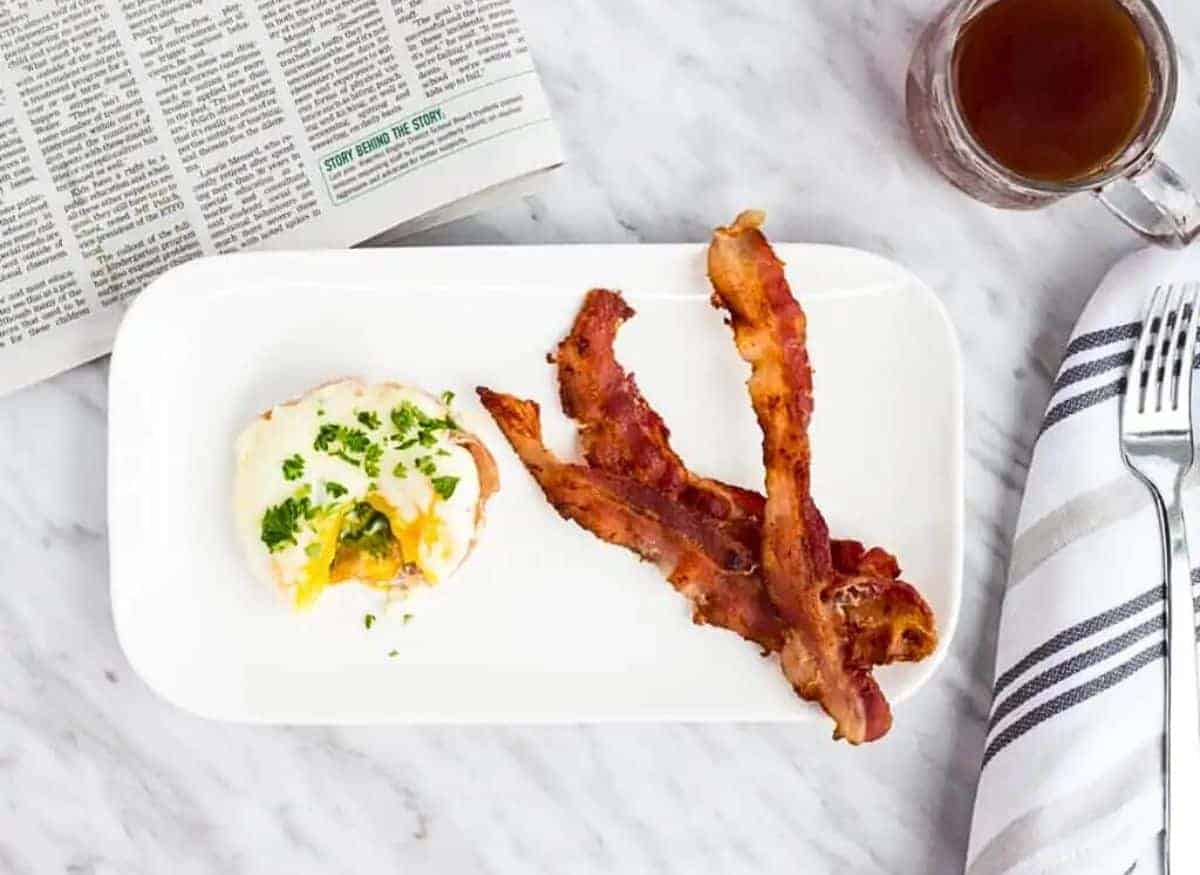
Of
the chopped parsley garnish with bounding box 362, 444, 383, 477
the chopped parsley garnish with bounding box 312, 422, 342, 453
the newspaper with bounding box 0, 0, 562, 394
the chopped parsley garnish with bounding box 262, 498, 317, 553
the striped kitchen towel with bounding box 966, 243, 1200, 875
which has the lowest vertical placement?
the striped kitchen towel with bounding box 966, 243, 1200, 875

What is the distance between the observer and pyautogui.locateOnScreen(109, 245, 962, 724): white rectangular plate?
0.88 metres

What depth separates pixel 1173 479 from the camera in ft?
2.95

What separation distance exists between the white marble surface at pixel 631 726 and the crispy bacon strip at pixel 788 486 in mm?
66

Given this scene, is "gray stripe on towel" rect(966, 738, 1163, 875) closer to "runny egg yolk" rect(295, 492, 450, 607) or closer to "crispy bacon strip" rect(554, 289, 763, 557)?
"crispy bacon strip" rect(554, 289, 763, 557)

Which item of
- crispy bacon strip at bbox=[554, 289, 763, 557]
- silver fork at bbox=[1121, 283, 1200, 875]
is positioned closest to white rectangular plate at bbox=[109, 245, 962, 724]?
crispy bacon strip at bbox=[554, 289, 763, 557]

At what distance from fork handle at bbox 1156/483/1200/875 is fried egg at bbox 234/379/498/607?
437mm

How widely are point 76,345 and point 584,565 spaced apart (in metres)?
0.35

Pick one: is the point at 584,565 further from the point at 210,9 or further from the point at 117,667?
the point at 210,9

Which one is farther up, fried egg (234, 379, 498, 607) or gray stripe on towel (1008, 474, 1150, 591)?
fried egg (234, 379, 498, 607)

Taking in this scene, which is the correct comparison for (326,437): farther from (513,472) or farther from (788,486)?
(788,486)

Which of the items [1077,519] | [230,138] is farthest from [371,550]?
[1077,519]

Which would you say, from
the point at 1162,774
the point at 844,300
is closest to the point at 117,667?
the point at 844,300

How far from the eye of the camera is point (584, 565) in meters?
0.90

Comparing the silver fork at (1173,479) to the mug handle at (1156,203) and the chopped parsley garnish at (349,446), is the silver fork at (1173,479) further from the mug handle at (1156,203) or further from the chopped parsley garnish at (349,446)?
the chopped parsley garnish at (349,446)
